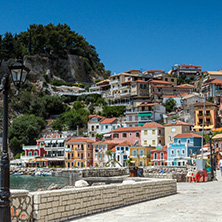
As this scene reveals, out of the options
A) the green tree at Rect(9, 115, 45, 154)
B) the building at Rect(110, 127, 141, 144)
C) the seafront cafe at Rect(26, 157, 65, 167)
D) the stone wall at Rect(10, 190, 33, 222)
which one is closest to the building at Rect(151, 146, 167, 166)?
the building at Rect(110, 127, 141, 144)

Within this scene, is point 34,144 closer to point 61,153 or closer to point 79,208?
point 61,153

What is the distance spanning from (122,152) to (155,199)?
5240cm

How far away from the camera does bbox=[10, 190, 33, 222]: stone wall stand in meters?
7.51

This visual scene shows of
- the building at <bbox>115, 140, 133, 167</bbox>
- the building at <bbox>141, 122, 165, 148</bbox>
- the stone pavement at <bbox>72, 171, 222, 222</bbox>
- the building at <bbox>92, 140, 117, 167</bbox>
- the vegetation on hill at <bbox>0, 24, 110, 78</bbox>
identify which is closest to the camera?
the stone pavement at <bbox>72, 171, 222, 222</bbox>

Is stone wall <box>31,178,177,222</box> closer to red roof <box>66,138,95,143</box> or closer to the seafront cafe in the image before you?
red roof <box>66,138,95,143</box>

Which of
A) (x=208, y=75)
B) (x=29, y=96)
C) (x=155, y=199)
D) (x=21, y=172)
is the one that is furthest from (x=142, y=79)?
(x=155, y=199)

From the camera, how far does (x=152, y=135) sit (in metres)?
67.8

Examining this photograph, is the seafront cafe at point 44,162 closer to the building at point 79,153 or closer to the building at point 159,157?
the building at point 79,153

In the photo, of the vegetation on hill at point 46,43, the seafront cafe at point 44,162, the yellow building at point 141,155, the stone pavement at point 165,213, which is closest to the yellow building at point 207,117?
the yellow building at point 141,155

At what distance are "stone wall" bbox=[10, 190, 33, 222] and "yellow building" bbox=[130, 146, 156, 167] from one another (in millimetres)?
55616

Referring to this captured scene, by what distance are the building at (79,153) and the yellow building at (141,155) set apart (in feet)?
33.2

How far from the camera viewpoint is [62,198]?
8.65 metres

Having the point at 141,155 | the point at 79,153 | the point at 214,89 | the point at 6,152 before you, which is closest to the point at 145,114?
the point at 141,155

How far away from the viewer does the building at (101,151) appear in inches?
2675
